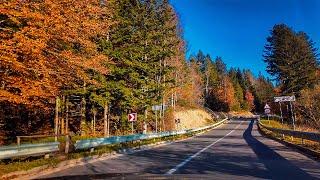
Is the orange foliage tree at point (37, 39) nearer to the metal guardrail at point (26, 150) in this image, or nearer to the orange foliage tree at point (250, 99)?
the metal guardrail at point (26, 150)

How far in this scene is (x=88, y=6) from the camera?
63.1 feet

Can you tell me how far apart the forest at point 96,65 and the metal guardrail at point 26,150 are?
256cm

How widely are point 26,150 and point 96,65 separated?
25.8 feet

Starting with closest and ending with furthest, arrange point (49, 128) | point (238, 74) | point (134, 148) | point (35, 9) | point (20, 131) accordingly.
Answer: point (35, 9) < point (134, 148) < point (20, 131) < point (49, 128) < point (238, 74)

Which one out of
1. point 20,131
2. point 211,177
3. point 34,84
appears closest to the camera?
point 211,177

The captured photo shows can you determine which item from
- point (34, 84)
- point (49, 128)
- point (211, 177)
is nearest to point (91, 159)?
point (34, 84)

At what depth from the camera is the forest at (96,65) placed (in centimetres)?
1697

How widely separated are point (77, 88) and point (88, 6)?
1603 cm

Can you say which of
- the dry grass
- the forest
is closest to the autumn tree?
the forest

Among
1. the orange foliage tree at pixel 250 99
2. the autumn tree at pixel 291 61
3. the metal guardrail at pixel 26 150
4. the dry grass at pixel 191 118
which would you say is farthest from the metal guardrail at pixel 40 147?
the orange foliage tree at pixel 250 99

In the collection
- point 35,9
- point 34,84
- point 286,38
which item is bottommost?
point 34,84

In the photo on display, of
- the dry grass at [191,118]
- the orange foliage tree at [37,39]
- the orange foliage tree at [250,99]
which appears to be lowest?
the dry grass at [191,118]

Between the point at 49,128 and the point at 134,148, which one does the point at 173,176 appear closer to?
the point at 134,148

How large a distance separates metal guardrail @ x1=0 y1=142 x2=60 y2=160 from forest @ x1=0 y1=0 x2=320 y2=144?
2565 millimetres
